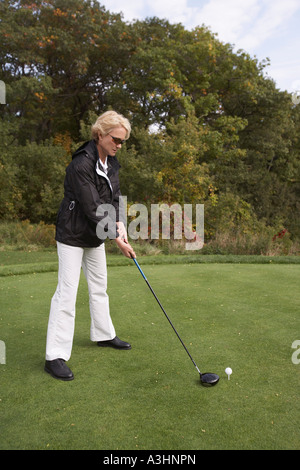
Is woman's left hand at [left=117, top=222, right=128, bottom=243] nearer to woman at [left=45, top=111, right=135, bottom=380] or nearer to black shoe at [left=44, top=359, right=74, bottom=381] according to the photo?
woman at [left=45, top=111, right=135, bottom=380]

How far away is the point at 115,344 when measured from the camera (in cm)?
343

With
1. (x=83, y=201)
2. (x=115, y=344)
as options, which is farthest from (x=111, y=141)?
(x=115, y=344)

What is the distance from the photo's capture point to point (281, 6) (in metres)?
17.5

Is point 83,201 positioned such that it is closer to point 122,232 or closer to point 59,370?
point 122,232

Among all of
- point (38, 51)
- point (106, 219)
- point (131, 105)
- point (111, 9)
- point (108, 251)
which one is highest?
point (111, 9)

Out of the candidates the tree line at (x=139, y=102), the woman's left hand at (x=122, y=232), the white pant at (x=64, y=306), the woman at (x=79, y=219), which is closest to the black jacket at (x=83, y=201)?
the woman at (x=79, y=219)

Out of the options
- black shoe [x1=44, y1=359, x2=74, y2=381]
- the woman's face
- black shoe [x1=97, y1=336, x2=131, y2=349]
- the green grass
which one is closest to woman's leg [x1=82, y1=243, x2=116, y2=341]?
black shoe [x1=97, y1=336, x2=131, y2=349]

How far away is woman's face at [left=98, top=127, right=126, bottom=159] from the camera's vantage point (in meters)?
3.18

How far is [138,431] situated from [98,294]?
155 cm

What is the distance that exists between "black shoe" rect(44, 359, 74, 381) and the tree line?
12438 millimetres

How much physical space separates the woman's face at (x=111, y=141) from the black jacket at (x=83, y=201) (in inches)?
2.6

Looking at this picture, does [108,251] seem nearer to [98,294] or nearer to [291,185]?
[98,294]

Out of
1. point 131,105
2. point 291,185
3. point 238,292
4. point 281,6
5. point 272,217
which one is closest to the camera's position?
point 238,292

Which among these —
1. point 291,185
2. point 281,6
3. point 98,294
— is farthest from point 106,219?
point 291,185
